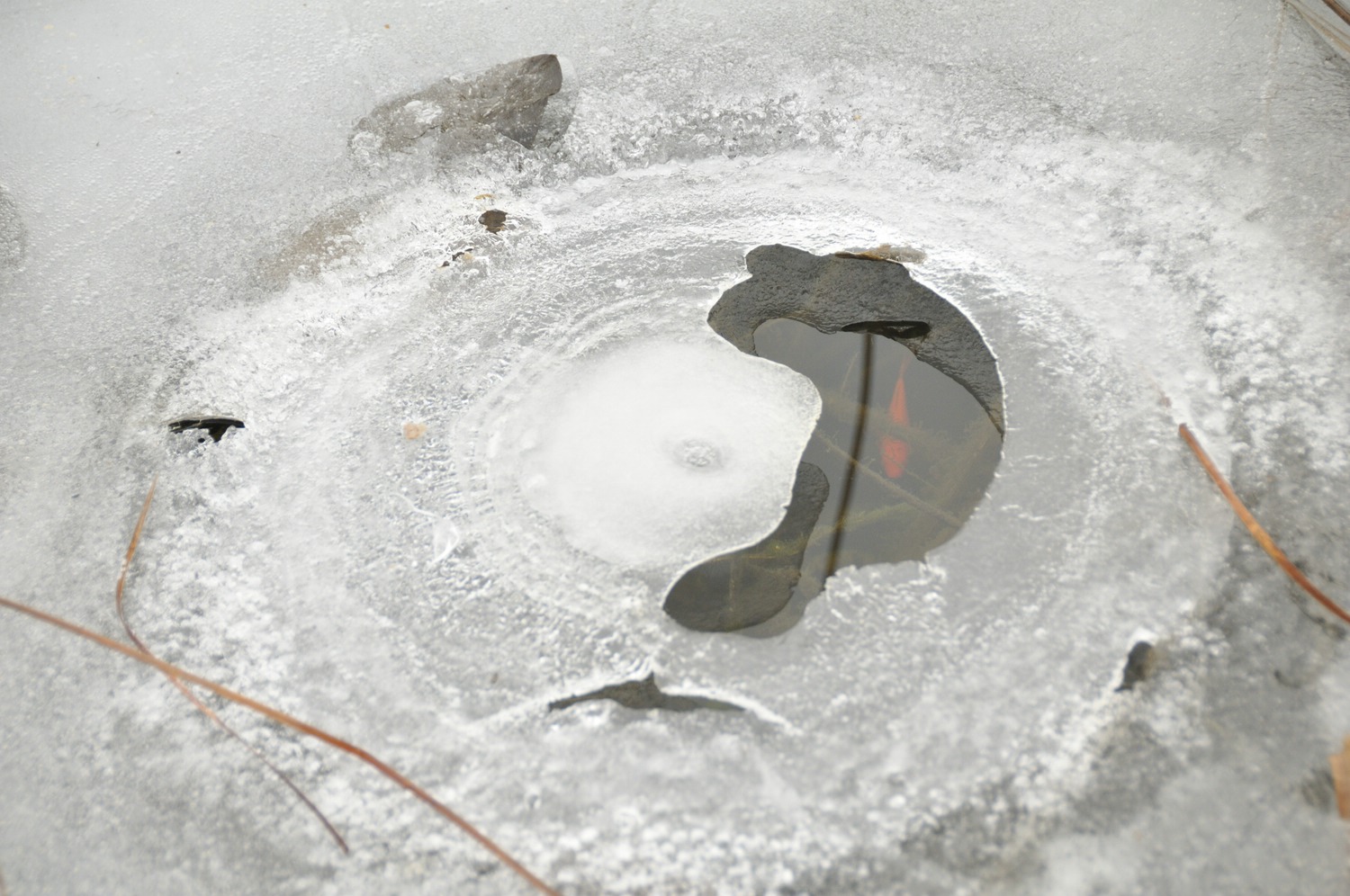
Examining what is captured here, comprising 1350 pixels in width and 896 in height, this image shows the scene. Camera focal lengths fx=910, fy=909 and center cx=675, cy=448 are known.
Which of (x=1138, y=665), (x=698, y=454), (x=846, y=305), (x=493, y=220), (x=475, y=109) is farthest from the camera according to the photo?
(x=475, y=109)

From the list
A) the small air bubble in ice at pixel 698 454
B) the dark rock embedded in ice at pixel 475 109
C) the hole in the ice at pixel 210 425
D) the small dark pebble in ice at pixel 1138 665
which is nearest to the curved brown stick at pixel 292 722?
the hole in the ice at pixel 210 425

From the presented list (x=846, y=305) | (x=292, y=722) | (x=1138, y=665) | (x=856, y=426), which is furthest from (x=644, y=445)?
(x=1138, y=665)

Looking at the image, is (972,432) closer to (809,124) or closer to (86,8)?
(809,124)

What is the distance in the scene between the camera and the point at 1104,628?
130 centimetres

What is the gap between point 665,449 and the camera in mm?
1575

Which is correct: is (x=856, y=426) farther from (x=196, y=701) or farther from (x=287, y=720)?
(x=196, y=701)

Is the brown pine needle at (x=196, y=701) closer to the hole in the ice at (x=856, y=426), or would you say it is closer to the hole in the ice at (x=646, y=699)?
the hole in the ice at (x=646, y=699)

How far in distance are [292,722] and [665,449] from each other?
71cm

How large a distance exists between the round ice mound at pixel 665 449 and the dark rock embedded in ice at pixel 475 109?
2.32ft

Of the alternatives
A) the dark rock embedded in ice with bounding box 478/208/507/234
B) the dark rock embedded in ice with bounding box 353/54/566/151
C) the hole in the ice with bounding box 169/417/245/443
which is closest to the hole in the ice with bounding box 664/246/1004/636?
the dark rock embedded in ice with bounding box 478/208/507/234

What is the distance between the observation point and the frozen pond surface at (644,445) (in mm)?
1173

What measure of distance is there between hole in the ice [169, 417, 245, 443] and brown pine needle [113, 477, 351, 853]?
111 millimetres

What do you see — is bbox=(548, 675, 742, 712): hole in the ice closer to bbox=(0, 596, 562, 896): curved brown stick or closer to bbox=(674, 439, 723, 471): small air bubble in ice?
bbox=(0, 596, 562, 896): curved brown stick

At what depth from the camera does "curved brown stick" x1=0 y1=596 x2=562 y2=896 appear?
115 centimetres
